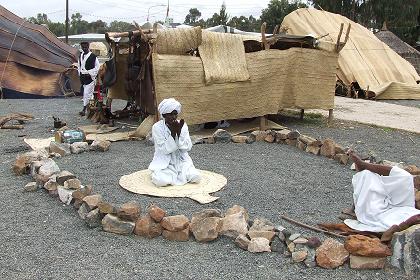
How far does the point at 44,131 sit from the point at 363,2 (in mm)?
23867

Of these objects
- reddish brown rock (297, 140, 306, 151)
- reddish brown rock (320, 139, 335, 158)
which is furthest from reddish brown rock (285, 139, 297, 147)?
reddish brown rock (320, 139, 335, 158)

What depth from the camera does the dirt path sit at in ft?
33.6

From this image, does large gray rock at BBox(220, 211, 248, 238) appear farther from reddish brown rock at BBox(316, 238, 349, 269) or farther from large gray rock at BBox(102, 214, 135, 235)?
large gray rock at BBox(102, 214, 135, 235)

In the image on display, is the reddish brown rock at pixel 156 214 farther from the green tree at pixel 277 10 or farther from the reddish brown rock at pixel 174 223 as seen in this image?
the green tree at pixel 277 10

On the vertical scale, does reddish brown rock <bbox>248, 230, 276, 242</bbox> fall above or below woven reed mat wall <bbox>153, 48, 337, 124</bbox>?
below

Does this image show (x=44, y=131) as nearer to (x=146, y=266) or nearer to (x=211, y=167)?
(x=211, y=167)

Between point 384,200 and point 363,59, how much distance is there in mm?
12844

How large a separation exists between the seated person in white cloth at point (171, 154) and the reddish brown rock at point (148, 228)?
1.29 meters

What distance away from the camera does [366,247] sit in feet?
11.2

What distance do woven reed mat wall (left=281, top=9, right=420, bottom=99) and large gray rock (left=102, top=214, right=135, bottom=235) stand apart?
12484mm

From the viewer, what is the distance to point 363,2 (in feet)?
91.9

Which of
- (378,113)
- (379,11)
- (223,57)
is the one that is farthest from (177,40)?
(379,11)

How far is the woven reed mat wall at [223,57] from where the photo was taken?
316 inches

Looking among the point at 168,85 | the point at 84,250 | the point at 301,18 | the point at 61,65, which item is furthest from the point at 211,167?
the point at 301,18
